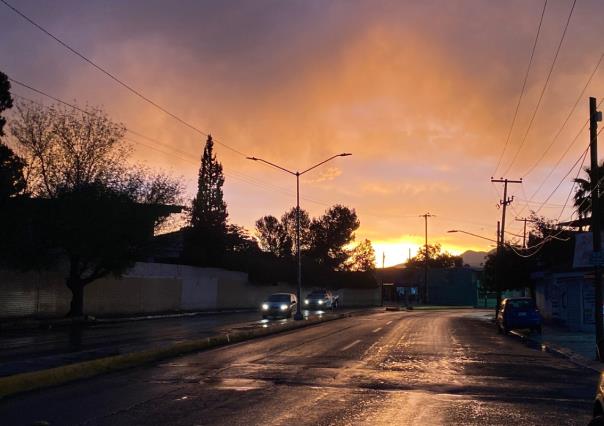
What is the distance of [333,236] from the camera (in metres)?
106

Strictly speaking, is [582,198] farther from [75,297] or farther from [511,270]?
[75,297]

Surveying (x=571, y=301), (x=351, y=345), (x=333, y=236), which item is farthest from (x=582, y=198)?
(x=333, y=236)

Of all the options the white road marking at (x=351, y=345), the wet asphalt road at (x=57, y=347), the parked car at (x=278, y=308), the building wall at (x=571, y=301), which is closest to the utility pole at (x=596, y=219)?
the white road marking at (x=351, y=345)

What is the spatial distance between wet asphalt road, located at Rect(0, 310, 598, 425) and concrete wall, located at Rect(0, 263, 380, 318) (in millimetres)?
19406

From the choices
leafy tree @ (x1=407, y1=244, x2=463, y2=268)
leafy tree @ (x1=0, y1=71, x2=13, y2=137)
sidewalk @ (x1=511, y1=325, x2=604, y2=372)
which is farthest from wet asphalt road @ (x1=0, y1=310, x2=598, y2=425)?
leafy tree @ (x1=407, y1=244, x2=463, y2=268)

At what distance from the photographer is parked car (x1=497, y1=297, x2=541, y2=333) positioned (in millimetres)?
30578

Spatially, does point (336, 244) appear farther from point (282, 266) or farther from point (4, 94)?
point (4, 94)

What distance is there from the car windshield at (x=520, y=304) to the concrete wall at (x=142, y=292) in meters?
24.8

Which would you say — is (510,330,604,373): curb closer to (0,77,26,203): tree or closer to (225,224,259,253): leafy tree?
(0,77,26,203): tree

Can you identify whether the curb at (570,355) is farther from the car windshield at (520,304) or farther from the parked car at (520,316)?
the car windshield at (520,304)

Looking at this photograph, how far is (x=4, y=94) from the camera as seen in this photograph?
3189 centimetres

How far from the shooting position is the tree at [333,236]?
10562 centimetres

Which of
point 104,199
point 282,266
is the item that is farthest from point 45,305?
point 282,266

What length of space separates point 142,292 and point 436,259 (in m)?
112
